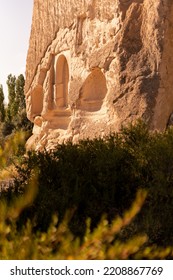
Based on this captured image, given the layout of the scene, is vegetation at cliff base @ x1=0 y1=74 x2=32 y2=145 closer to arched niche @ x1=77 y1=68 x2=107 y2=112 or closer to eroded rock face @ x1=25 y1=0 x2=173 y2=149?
eroded rock face @ x1=25 y1=0 x2=173 y2=149

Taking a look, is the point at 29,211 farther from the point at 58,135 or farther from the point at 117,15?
the point at 58,135

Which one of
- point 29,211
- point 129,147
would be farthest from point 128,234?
point 129,147

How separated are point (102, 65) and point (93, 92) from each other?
81 centimetres

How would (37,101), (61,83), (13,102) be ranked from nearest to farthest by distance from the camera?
(61,83) → (37,101) → (13,102)

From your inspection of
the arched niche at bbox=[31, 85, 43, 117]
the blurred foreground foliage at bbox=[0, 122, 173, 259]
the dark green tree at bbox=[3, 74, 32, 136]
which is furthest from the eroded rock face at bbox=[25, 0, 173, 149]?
the dark green tree at bbox=[3, 74, 32, 136]

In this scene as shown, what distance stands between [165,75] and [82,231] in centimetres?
430

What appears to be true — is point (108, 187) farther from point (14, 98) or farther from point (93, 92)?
point (14, 98)

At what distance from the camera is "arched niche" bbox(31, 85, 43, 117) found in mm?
11398

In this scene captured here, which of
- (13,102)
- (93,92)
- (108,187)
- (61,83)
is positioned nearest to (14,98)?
(13,102)

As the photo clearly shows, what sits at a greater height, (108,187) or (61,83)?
(61,83)

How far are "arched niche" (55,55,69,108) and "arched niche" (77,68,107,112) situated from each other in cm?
141

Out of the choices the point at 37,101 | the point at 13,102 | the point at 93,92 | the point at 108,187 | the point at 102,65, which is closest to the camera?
the point at 108,187

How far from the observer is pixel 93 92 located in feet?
28.5

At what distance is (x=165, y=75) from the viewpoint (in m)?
7.43
